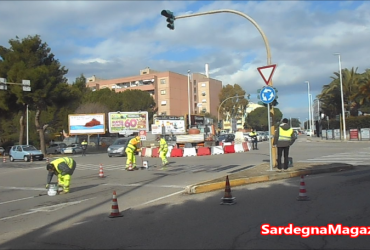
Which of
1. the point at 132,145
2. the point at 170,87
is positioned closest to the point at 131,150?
the point at 132,145

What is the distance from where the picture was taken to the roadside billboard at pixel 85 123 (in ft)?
187

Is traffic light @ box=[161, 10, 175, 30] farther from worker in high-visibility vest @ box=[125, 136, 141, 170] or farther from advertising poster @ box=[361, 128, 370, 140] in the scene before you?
advertising poster @ box=[361, 128, 370, 140]

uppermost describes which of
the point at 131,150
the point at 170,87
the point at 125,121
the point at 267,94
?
the point at 170,87

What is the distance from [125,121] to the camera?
2341 inches

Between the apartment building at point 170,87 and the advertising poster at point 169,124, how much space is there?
71.2 ft

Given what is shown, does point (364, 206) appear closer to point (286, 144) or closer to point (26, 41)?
point (286, 144)

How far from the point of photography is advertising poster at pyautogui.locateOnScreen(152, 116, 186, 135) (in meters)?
57.9

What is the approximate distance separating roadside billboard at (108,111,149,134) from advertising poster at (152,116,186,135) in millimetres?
2046

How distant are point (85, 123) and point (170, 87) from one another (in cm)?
3612

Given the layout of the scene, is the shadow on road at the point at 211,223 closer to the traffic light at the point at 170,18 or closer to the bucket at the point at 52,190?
the bucket at the point at 52,190

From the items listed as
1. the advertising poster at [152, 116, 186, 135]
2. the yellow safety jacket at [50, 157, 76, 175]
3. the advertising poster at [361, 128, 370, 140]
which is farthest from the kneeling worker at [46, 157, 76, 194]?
the advertising poster at [152, 116, 186, 135]

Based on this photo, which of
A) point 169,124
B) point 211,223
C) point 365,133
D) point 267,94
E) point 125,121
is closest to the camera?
point 211,223

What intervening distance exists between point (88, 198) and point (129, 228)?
4.66 meters

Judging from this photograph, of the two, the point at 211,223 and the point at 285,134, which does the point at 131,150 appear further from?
the point at 211,223
